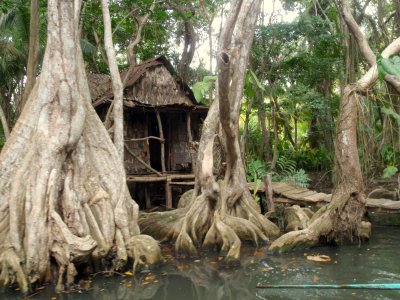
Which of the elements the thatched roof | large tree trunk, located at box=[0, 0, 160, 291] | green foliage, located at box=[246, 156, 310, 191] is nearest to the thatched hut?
the thatched roof

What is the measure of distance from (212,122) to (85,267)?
409 centimetres

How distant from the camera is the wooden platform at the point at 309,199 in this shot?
30.0 feet

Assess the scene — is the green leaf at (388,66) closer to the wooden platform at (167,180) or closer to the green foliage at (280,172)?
the green foliage at (280,172)

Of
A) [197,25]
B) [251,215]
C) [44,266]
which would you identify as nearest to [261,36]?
[197,25]

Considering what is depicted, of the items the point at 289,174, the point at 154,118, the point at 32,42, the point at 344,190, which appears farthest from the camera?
the point at 289,174

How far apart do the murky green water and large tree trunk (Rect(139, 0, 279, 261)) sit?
46cm

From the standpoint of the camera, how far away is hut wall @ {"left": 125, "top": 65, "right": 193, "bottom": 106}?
1220 cm

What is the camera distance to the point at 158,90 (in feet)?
41.2

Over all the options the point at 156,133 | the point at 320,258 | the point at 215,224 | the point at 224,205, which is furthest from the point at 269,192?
the point at 156,133

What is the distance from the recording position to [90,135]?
7445 millimetres

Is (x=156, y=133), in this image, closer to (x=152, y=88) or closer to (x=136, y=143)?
(x=136, y=143)

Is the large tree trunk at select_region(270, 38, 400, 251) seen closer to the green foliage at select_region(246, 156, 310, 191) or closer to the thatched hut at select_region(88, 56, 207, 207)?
the green foliage at select_region(246, 156, 310, 191)

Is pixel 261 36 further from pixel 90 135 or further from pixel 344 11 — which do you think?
pixel 90 135

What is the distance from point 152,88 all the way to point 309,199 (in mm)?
5630
